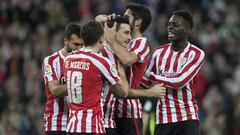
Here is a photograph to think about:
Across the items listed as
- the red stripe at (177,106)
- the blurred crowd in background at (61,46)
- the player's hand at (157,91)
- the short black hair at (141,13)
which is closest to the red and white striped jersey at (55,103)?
the short black hair at (141,13)

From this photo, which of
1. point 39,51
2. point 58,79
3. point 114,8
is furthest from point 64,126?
point 114,8

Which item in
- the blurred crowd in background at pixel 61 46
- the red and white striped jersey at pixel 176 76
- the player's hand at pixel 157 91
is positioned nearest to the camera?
the player's hand at pixel 157 91

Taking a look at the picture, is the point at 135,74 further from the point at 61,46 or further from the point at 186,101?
the point at 61,46

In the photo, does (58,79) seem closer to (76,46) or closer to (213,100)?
(76,46)

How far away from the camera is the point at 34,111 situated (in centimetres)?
2050

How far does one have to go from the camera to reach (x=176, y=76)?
39.5ft

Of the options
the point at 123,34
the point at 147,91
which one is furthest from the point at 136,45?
the point at 147,91

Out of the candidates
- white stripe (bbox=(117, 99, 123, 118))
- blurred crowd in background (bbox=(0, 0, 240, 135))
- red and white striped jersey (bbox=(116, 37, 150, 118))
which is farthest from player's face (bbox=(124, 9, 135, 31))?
blurred crowd in background (bbox=(0, 0, 240, 135))

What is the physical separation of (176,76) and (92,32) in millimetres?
1632

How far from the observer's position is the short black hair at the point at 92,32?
11.0m

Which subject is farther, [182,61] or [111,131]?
[182,61]

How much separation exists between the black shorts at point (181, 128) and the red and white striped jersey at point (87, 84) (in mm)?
1453

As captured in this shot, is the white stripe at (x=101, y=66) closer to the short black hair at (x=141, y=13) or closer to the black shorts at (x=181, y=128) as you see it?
the short black hair at (x=141, y=13)

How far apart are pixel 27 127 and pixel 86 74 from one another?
939 cm
